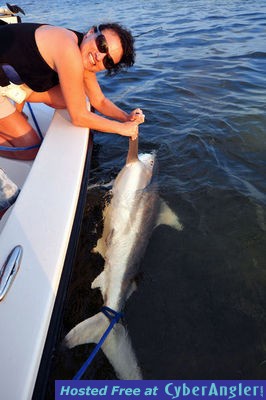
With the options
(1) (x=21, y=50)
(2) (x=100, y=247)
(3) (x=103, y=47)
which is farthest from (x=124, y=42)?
(2) (x=100, y=247)

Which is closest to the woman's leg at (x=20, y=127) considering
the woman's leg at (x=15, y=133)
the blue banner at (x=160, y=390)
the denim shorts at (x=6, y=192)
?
the woman's leg at (x=15, y=133)

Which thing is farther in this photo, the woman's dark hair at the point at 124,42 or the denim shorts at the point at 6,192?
the woman's dark hair at the point at 124,42

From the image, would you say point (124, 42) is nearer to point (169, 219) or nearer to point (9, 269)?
point (169, 219)

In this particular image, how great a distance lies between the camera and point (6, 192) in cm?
274

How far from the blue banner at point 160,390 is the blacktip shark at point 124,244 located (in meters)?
0.16

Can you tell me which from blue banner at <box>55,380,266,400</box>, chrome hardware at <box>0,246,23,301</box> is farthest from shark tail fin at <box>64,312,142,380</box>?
Answer: chrome hardware at <box>0,246,23,301</box>

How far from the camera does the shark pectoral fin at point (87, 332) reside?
2518mm

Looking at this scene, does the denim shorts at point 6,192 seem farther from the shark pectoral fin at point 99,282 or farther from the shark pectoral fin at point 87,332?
the shark pectoral fin at point 87,332

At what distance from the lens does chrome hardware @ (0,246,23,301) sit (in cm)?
→ 199

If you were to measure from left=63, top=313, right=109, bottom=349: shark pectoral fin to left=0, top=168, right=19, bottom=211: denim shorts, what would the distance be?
117 cm

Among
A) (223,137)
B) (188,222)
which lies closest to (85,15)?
(223,137)

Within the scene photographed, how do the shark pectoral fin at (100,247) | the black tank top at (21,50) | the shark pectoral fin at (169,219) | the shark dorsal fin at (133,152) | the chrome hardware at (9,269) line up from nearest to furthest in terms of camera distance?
the chrome hardware at (9,269) → the black tank top at (21,50) → the shark pectoral fin at (100,247) → the shark pectoral fin at (169,219) → the shark dorsal fin at (133,152)

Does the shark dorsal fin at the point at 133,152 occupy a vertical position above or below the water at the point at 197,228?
above

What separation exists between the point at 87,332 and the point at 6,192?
1302 mm
